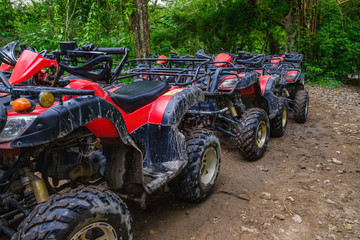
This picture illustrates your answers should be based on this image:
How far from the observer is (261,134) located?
15.1ft

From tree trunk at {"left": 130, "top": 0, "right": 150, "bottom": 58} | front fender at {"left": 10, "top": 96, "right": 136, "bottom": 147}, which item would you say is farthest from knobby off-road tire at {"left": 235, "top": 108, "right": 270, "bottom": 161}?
tree trunk at {"left": 130, "top": 0, "right": 150, "bottom": 58}

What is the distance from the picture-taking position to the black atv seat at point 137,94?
2.38 meters

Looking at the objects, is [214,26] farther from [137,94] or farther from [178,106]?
[137,94]

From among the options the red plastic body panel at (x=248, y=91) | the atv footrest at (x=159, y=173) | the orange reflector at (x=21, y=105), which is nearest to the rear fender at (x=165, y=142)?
the atv footrest at (x=159, y=173)

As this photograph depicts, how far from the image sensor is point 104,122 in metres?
2.00

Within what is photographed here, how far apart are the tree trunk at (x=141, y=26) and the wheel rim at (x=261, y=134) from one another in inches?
173

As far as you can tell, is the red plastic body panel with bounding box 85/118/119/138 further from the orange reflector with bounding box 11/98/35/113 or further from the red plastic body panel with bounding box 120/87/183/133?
the orange reflector with bounding box 11/98/35/113

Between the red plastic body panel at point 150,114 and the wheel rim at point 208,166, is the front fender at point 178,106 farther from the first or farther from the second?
the wheel rim at point 208,166

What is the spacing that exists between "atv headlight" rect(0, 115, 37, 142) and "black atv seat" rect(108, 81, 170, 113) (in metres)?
0.75

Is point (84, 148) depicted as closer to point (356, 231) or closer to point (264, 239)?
point (264, 239)

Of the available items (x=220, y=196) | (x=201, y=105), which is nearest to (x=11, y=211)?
(x=220, y=196)

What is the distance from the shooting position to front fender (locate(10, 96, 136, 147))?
157cm

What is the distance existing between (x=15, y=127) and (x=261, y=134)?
12.2ft

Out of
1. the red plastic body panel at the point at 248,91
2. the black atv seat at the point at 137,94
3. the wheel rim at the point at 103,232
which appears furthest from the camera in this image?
the red plastic body panel at the point at 248,91
